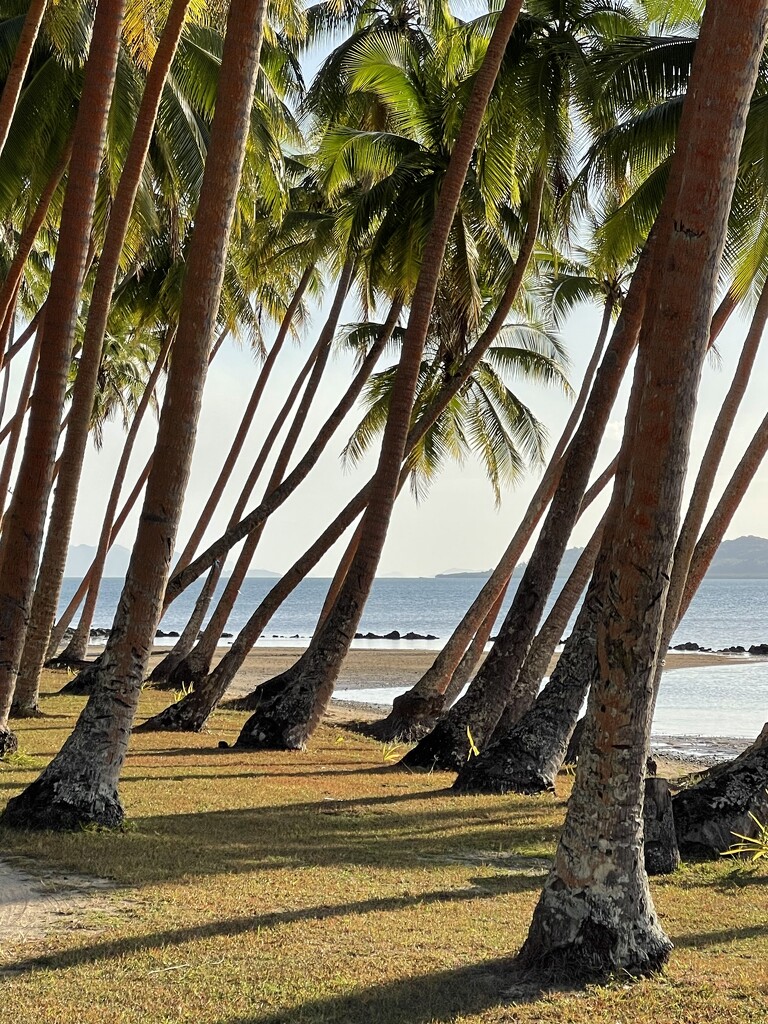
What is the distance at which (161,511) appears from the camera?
843 cm

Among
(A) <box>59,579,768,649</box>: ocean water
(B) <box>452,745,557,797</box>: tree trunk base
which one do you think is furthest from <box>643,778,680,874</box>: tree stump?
(A) <box>59,579,768,649</box>: ocean water

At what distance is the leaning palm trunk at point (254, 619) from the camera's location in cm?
1502

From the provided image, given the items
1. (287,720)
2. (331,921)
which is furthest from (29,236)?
(331,921)

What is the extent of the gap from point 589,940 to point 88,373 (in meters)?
9.98

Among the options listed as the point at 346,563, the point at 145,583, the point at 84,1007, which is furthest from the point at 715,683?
the point at 84,1007

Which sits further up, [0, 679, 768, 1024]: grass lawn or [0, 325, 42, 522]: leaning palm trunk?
[0, 325, 42, 522]: leaning palm trunk

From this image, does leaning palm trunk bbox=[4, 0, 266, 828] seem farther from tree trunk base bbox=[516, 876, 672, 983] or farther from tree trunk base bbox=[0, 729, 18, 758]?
tree trunk base bbox=[516, 876, 672, 983]

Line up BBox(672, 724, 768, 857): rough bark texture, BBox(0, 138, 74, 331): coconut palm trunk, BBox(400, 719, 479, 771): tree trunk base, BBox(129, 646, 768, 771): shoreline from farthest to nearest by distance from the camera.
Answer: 1. BBox(129, 646, 768, 771): shoreline
2. BBox(0, 138, 74, 331): coconut palm trunk
3. BBox(400, 719, 479, 771): tree trunk base
4. BBox(672, 724, 768, 857): rough bark texture

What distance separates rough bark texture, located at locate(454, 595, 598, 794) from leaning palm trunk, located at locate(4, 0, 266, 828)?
14.5 ft

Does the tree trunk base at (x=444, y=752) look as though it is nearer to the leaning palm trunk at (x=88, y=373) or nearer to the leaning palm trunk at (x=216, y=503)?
the leaning palm trunk at (x=88, y=373)

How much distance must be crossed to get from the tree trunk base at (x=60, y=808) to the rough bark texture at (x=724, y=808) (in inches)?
177

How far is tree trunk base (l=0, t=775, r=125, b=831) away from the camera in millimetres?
7824

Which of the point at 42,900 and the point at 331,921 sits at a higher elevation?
the point at 42,900

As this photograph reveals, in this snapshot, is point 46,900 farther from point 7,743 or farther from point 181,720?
point 181,720
